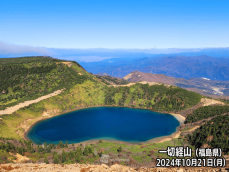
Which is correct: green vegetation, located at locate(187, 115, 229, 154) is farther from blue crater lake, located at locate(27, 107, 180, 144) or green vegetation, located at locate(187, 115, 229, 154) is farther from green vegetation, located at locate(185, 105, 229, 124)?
green vegetation, located at locate(185, 105, 229, 124)

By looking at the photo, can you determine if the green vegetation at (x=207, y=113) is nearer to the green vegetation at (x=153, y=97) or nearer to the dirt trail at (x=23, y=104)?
the green vegetation at (x=153, y=97)

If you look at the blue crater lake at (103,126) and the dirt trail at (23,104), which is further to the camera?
the dirt trail at (23,104)

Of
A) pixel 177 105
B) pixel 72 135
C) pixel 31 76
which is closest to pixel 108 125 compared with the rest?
pixel 72 135

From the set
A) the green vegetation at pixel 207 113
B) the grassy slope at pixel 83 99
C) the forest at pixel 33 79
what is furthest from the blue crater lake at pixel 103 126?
the forest at pixel 33 79

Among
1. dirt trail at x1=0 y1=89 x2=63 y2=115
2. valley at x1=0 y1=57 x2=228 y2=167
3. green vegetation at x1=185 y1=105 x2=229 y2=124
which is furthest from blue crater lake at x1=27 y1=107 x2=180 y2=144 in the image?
dirt trail at x1=0 y1=89 x2=63 y2=115

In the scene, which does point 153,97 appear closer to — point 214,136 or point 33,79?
point 214,136

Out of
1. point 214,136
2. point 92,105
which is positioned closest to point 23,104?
point 92,105
